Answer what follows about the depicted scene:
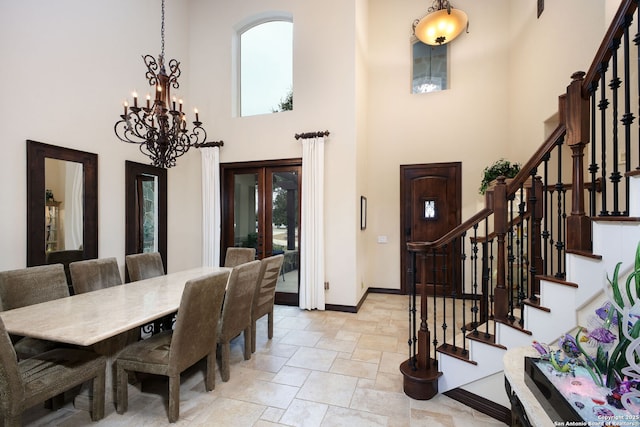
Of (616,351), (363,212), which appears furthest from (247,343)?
(363,212)

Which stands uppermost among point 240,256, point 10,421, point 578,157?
point 578,157

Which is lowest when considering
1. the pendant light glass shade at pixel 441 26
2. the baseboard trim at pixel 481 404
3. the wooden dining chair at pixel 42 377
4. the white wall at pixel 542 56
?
the baseboard trim at pixel 481 404

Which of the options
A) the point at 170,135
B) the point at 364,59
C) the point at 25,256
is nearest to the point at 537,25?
the point at 364,59

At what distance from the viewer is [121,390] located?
2201 mm

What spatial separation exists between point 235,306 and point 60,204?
99.4 inches

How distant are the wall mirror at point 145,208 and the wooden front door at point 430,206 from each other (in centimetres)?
416

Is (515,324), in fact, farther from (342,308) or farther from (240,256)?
(240,256)

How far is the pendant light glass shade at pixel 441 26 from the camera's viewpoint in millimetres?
4750

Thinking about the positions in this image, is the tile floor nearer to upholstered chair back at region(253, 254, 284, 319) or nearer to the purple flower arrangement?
upholstered chair back at region(253, 254, 284, 319)

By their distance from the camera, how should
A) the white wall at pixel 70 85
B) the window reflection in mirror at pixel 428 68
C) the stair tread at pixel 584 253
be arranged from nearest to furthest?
the stair tread at pixel 584 253
the white wall at pixel 70 85
the window reflection in mirror at pixel 428 68

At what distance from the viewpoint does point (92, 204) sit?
3.79 meters

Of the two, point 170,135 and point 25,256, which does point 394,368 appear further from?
point 25,256

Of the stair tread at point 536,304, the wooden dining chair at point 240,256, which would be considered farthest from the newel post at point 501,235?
the wooden dining chair at point 240,256

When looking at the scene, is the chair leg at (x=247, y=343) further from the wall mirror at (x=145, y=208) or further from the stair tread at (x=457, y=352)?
the wall mirror at (x=145, y=208)
